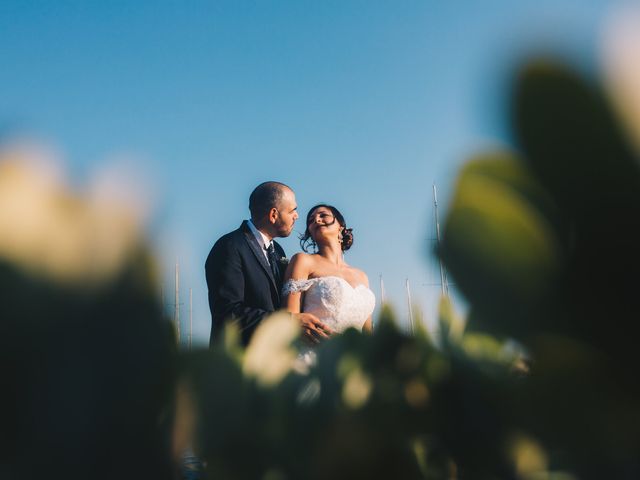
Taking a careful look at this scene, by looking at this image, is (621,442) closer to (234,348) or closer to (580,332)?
(580,332)

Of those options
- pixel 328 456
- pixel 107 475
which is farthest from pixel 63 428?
pixel 328 456

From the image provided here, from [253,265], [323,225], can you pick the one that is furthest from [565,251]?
[323,225]

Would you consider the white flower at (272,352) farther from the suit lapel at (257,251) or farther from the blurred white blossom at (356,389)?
the suit lapel at (257,251)

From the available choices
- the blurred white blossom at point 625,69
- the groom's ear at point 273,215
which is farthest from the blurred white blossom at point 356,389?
the groom's ear at point 273,215

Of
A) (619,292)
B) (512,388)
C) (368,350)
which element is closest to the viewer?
(619,292)

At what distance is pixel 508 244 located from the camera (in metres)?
0.31

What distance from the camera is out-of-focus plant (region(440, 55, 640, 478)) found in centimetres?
29

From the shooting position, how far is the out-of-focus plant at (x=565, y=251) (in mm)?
289

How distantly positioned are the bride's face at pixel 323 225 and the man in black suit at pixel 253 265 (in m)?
0.72

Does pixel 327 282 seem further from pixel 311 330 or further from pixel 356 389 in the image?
pixel 356 389

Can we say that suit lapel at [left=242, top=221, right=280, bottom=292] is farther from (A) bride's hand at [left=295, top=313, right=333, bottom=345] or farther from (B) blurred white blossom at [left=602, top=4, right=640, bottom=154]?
(B) blurred white blossom at [left=602, top=4, right=640, bottom=154]

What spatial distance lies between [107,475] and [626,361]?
290 millimetres

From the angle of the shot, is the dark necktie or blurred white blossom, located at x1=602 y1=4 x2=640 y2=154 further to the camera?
the dark necktie

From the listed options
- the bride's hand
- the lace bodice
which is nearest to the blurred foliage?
the bride's hand
